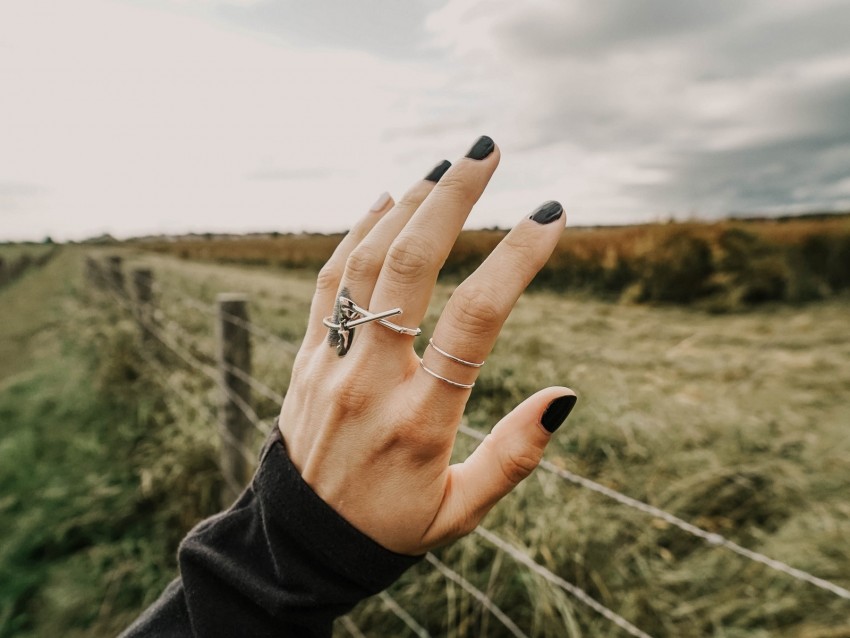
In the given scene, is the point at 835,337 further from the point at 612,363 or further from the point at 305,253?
the point at 305,253

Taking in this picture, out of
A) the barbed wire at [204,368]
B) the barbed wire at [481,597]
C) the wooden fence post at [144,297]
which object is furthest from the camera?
the wooden fence post at [144,297]

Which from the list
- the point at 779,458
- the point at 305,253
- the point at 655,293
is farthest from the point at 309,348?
the point at 305,253

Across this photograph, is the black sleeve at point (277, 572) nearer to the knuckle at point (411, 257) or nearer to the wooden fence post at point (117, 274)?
the knuckle at point (411, 257)

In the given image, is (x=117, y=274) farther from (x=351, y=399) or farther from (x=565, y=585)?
(x=351, y=399)

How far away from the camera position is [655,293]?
10805mm

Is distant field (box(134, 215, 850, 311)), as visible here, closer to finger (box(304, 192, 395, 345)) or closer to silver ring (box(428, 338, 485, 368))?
finger (box(304, 192, 395, 345))

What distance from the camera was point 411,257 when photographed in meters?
0.75

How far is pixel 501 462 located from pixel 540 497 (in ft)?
5.64

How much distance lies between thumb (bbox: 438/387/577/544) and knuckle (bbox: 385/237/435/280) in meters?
0.22

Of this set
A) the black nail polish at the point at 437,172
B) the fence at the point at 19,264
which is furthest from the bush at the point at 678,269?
the fence at the point at 19,264

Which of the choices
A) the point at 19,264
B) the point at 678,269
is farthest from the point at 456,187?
the point at 19,264

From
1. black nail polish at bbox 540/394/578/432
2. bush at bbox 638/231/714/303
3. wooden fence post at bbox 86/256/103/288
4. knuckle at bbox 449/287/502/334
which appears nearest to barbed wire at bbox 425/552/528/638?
black nail polish at bbox 540/394/578/432

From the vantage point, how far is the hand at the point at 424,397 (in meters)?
0.73

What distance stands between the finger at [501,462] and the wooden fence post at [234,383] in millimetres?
2005
